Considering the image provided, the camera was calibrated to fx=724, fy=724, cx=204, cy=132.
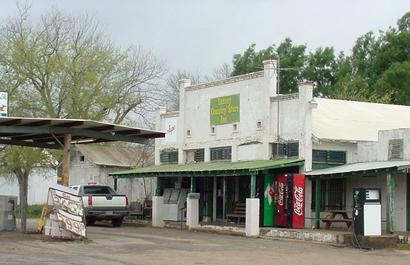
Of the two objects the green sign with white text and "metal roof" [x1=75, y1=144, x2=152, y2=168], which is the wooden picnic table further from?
"metal roof" [x1=75, y1=144, x2=152, y2=168]

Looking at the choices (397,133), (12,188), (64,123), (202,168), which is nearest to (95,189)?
(202,168)

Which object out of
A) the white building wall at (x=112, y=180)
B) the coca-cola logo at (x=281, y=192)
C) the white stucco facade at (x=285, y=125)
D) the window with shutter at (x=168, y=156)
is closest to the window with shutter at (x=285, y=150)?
the white stucco facade at (x=285, y=125)

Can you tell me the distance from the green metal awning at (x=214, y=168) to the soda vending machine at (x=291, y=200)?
61cm

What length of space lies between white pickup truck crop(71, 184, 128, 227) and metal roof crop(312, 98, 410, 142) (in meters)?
9.08

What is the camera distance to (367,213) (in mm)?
21375

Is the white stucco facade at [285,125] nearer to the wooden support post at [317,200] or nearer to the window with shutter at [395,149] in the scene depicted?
the window with shutter at [395,149]

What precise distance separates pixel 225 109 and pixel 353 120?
541 centimetres

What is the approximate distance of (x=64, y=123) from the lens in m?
22.0

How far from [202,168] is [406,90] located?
77.0 ft

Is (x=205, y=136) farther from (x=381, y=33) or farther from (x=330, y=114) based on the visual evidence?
(x=381, y=33)

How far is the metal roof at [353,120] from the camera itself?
91.4ft

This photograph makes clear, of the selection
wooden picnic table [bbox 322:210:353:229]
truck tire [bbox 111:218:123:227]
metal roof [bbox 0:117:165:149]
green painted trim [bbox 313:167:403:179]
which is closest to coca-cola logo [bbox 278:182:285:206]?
→ wooden picnic table [bbox 322:210:353:229]

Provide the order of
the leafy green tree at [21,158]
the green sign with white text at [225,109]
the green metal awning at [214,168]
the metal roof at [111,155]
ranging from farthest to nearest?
the metal roof at [111,155] < the leafy green tree at [21,158] < the green sign with white text at [225,109] < the green metal awning at [214,168]

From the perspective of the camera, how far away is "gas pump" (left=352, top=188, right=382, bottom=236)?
2134 centimetres
